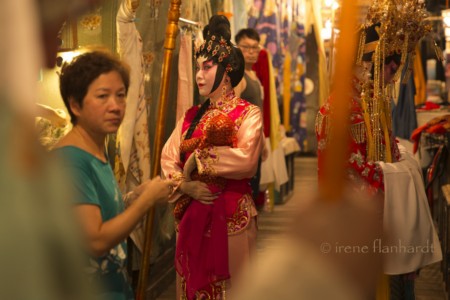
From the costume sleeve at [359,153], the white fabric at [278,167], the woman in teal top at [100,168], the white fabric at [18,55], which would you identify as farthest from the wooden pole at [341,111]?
the white fabric at [278,167]

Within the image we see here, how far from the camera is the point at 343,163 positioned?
0.68 metres

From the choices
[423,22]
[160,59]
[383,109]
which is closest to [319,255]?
[383,109]

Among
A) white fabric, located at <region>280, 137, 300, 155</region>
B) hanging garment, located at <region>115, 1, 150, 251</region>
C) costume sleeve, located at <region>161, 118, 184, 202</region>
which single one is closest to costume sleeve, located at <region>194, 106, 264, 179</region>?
costume sleeve, located at <region>161, 118, 184, 202</region>

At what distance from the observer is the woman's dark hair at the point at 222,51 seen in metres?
3.12

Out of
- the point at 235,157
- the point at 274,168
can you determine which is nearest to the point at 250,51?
the point at 274,168

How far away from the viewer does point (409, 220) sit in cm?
264

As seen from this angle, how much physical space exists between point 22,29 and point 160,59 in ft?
13.0

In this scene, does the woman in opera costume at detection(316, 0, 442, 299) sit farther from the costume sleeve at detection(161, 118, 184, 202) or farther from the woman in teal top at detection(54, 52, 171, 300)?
the woman in teal top at detection(54, 52, 171, 300)

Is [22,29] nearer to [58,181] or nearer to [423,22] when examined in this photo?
[58,181]

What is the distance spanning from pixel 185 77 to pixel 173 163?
146 cm

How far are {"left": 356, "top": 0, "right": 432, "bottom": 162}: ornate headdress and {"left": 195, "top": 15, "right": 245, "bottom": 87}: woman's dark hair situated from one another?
659mm

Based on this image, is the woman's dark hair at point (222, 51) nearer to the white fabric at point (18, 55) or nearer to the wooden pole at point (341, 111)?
the wooden pole at point (341, 111)

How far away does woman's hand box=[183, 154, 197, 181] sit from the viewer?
9.83 feet

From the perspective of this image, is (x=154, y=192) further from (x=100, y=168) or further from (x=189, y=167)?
(x=189, y=167)
